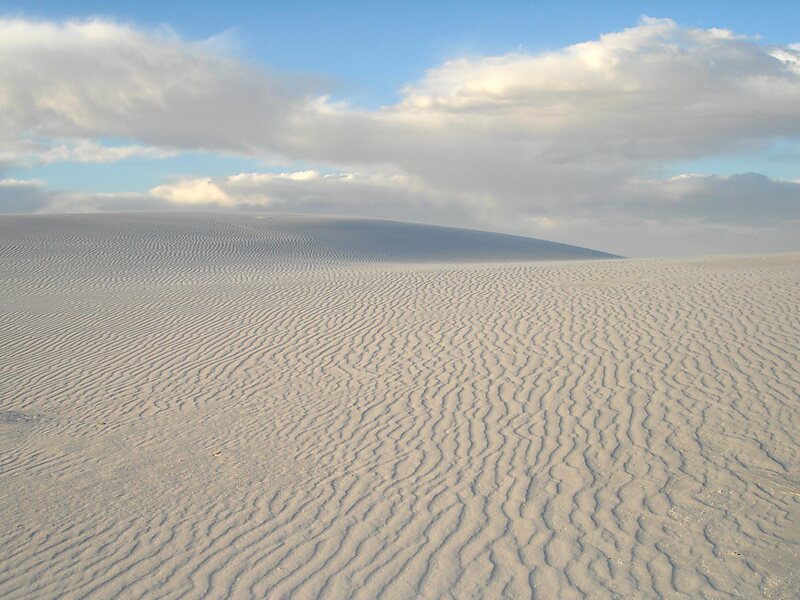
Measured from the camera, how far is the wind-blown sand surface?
508 cm

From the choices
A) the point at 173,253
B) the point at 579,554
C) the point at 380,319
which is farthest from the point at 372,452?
the point at 173,253

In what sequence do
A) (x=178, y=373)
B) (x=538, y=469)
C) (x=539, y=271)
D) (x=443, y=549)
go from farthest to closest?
(x=539, y=271) → (x=178, y=373) → (x=538, y=469) → (x=443, y=549)

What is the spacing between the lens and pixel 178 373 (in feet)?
36.1

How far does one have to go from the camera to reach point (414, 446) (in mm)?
7477

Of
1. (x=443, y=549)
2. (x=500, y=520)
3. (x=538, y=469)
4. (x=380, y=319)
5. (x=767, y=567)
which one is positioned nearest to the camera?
(x=767, y=567)

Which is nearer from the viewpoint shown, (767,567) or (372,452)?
(767,567)

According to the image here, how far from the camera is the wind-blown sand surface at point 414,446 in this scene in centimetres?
508

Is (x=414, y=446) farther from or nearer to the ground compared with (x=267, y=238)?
nearer to the ground

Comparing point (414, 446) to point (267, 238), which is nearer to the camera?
point (414, 446)

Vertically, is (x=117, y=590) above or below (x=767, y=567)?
below

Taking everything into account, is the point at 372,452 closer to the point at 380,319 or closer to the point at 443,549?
the point at 443,549

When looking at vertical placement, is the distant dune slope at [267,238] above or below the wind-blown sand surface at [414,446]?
above

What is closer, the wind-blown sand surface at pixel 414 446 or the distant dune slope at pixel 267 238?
the wind-blown sand surface at pixel 414 446

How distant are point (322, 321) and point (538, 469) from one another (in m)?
8.05
